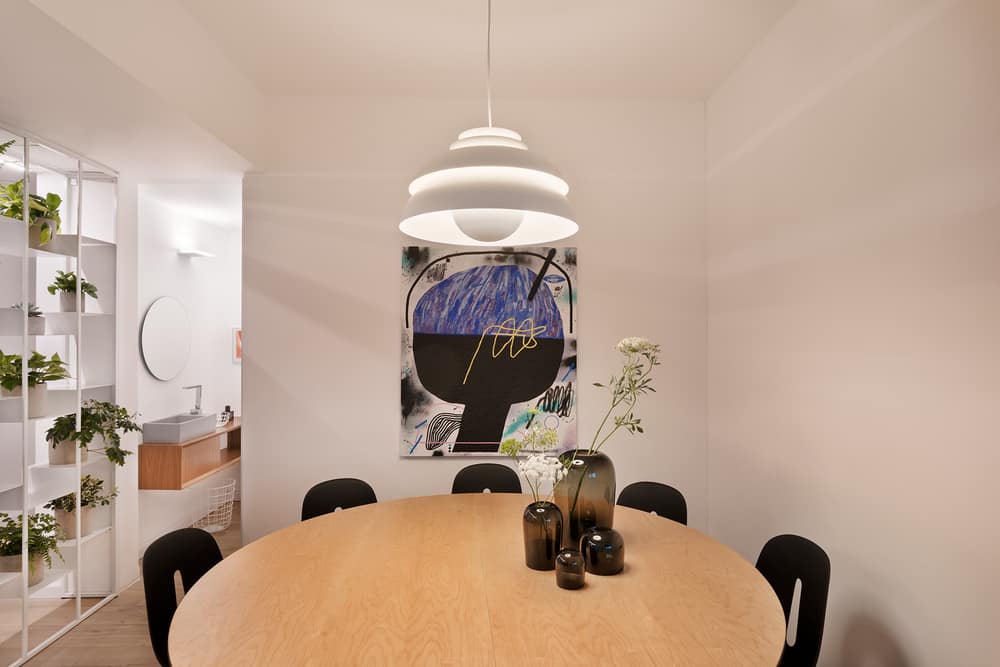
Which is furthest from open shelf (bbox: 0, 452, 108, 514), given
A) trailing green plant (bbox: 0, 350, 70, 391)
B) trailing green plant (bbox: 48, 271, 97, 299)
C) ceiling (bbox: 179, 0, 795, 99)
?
ceiling (bbox: 179, 0, 795, 99)

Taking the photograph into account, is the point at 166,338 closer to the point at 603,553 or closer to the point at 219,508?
the point at 219,508

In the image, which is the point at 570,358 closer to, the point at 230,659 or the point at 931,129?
the point at 931,129

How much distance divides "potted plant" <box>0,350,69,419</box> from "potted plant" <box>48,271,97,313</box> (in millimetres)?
395

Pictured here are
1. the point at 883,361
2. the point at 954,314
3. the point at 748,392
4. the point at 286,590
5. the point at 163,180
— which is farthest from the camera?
the point at 163,180

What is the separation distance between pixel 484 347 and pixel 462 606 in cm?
204

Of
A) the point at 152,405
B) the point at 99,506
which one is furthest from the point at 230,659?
the point at 152,405

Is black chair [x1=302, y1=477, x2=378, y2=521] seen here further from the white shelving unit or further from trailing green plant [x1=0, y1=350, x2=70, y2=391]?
trailing green plant [x1=0, y1=350, x2=70, y2=391]

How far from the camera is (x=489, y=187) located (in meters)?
1.59

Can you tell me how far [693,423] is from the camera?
11.4ft

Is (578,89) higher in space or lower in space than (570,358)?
higher

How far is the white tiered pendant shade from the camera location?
1.58 metres

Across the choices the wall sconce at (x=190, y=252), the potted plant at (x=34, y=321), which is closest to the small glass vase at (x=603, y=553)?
the potted plant at (x=34, y=321)

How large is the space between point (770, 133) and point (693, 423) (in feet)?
5.77

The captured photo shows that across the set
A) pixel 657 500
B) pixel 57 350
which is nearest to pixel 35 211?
pixel 57 350
